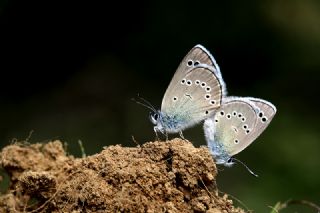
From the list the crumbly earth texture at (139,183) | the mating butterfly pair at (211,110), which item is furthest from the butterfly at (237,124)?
the crumbly earth texture at (139,183)

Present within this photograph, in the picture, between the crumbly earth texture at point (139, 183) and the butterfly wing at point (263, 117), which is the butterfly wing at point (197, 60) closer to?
the butterfly wing at point (263, 117)

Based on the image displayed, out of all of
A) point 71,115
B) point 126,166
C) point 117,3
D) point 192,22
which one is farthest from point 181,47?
point 126,166

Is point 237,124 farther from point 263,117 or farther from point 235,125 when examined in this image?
point 263,117

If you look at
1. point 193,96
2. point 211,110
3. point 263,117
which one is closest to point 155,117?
point 193,96

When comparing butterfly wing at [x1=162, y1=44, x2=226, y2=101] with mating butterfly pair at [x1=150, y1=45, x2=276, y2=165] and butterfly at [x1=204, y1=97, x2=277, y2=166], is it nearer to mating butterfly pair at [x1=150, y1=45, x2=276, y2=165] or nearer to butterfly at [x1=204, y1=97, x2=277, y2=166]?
mating butterfly pair at [x1=150, y1=45, x2=276, y2=165]

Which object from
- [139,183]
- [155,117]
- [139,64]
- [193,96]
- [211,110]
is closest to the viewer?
[139,183]

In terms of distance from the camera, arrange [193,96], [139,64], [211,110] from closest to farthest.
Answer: [211,110] < [193,96] < [139,64]
